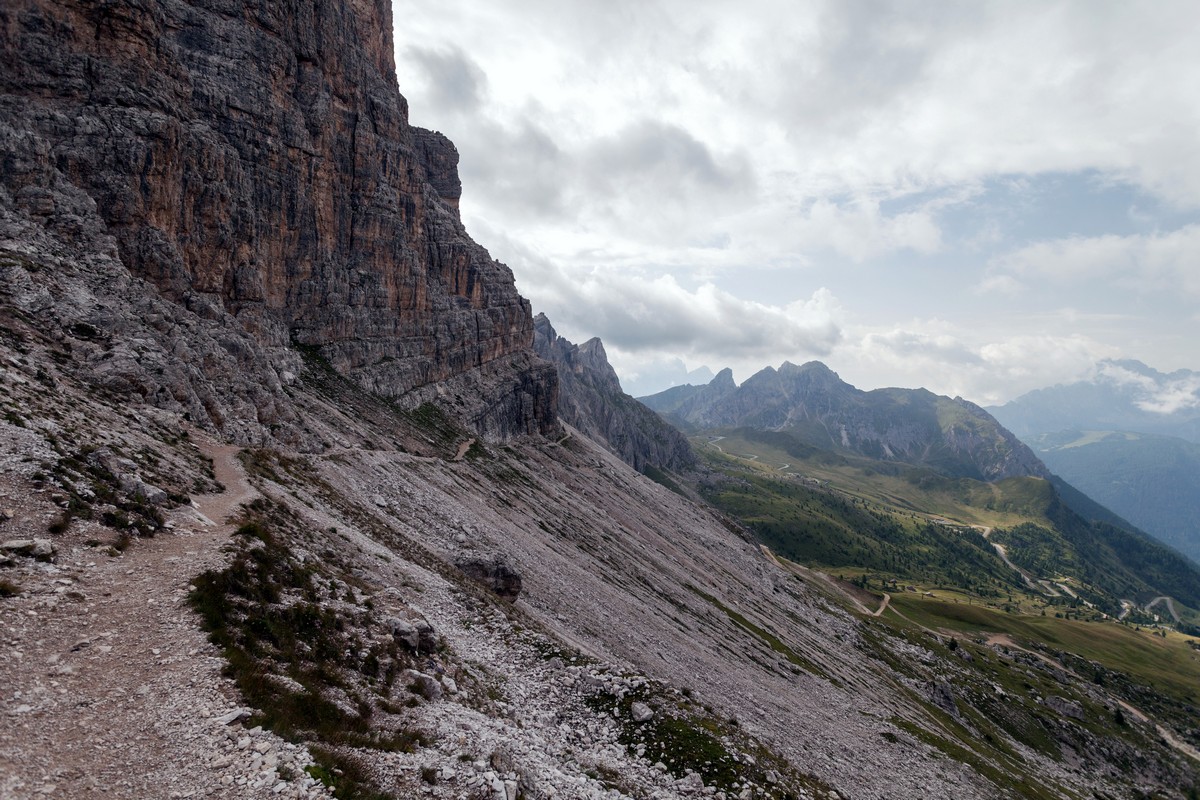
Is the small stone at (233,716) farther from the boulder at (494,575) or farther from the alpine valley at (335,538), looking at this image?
the boulder at (494,575)

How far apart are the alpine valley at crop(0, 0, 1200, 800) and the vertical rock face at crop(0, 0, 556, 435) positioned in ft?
→ 1.66

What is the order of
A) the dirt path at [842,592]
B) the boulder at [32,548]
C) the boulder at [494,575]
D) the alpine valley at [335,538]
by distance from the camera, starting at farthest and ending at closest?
1. the dirt path at [842,592]
2. the boulder at [494,575]
3. the boulder at [32,548]
4. the alpine valley at [335,538]

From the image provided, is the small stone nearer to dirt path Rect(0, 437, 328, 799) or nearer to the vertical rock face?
dirt path Rect(0, 437, 328, 799)

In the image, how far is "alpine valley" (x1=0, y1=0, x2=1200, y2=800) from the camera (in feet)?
56.5

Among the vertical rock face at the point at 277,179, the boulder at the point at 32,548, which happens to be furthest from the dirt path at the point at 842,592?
the boulder at the point at 32,548

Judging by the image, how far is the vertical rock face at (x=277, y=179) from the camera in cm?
6150

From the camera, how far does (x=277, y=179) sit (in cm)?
9462

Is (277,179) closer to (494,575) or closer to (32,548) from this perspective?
(494,575)

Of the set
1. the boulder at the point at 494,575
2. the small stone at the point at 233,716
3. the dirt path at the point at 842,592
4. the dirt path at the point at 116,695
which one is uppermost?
the small stone at the point at 233,716

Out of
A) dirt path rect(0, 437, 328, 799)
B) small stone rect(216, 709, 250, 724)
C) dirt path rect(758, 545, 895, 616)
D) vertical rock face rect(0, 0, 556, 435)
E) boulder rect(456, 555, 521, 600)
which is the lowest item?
dirt path rect(758, 545, 895, 616)

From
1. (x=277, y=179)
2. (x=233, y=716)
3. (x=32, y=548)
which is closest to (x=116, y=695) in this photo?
(x=233, y=716)

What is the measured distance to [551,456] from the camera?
147 m

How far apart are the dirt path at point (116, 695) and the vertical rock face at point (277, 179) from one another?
53.7 metres

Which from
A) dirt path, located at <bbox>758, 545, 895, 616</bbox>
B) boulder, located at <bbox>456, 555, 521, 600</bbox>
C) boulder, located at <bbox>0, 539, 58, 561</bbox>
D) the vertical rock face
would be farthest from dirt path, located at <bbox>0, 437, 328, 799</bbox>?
dirt path, located at <bbox>758, 545, 895, 616</bbox>
